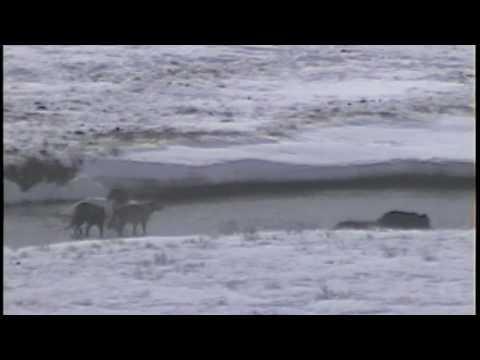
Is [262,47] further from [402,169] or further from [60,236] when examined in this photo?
[60,236]

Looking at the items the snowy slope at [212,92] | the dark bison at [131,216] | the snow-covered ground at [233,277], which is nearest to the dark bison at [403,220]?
the snow-covered ground at [233,277]

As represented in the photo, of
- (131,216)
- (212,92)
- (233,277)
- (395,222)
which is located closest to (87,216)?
(131,216)

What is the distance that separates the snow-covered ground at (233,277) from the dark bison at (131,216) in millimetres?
81

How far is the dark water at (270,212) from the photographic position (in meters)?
3.85

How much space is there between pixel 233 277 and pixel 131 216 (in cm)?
64

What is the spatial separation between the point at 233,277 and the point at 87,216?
845 mm

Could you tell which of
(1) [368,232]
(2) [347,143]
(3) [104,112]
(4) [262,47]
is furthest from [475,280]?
(3) [104,112]

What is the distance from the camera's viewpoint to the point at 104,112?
3908 mm

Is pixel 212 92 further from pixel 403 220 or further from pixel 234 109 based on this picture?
pixel 403 220

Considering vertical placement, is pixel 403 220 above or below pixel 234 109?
below

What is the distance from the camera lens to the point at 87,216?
12.6 ft

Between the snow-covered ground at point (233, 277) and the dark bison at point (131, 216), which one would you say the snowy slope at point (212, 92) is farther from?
the snow-covered ground at point (233, 277)

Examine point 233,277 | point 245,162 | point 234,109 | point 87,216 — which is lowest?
point 233,277

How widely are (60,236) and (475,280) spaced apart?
2.25 meters
